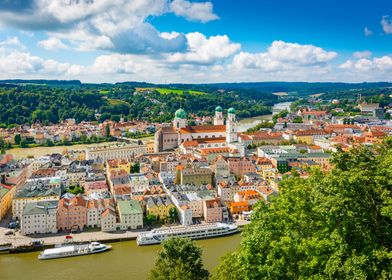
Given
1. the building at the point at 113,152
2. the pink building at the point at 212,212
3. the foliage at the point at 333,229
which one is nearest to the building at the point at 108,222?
the pink building at the point at 212,212

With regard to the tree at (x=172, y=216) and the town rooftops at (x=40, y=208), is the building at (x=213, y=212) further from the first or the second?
the town rooftops at (x=40, y=208)

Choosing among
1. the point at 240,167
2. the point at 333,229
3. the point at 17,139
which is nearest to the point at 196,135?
the point at 240,167

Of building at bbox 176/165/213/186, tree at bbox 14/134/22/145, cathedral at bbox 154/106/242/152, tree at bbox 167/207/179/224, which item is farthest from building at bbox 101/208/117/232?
tree at bbox 14/134/22/145

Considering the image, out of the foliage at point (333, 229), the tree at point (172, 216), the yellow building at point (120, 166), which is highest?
the foliage at point (333, 229)

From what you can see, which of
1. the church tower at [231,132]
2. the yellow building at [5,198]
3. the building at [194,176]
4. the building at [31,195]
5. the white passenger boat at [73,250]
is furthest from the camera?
the church tower at [231,132]

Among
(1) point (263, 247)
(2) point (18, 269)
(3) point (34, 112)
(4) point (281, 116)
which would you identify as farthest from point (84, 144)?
(1) point (263, 247)

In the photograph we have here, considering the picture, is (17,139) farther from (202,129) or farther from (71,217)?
(71,217)

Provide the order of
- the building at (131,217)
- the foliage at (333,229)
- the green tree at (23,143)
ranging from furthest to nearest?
the green tree at (23,143) → the building at (131,217) → the foliage at (333,229)
